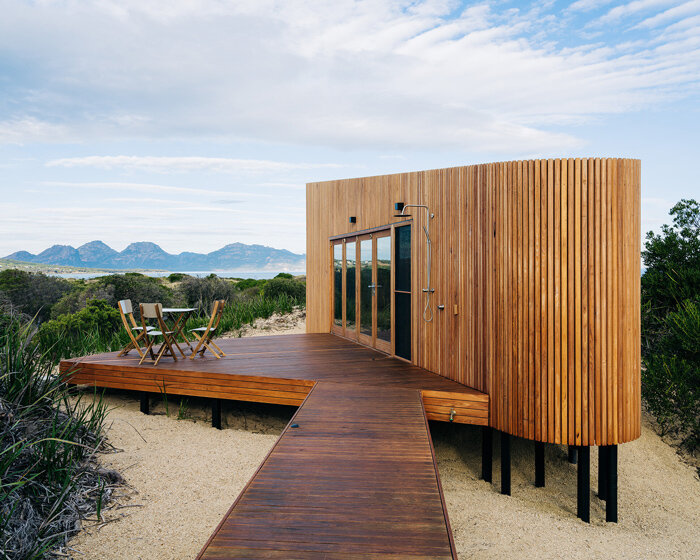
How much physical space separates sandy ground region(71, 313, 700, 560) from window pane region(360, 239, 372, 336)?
1.92 m

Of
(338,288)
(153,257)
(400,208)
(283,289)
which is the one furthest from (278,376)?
(153,257)

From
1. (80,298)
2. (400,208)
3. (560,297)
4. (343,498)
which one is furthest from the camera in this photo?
(80,298)

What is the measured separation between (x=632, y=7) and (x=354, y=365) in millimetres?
7969

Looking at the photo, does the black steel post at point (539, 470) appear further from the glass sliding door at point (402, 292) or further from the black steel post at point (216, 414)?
the black steel post at point (216, 414)

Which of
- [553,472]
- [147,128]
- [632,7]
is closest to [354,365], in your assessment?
[553,472]

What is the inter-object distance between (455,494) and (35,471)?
3.38 meters

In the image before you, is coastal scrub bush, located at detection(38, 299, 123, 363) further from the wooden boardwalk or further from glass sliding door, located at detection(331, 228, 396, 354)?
the wooden boardwalk

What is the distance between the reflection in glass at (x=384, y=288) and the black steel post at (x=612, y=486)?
313cm

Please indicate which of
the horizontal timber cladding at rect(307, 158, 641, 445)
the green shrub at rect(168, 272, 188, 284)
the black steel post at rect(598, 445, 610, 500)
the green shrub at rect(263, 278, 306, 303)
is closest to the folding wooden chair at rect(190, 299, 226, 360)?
the horizontal timber cladding at rect(307, 158, 641, 445)

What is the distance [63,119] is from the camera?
1286 cm

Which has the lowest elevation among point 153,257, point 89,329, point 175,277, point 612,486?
point 612,486

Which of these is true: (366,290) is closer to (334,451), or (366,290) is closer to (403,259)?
(403,259)

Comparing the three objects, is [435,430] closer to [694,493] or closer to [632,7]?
[694,493]

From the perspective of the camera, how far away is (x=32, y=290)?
15188 millimetres
